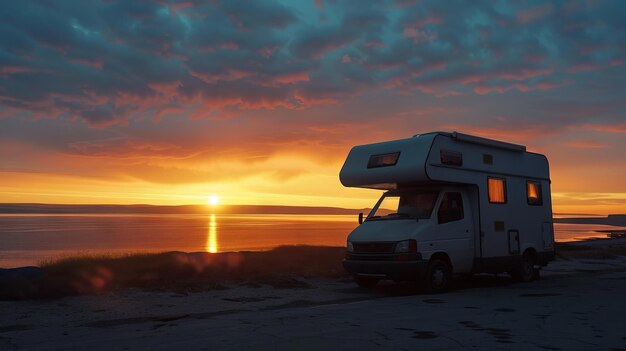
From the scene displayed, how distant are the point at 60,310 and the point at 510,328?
7.60 metres

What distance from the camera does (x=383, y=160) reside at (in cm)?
1298

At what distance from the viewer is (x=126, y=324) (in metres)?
8.89

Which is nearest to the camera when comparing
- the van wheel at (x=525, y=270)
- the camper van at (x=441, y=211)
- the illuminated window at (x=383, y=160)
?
the camper van at (x=441, y=211)

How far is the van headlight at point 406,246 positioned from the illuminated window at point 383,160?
183 cm

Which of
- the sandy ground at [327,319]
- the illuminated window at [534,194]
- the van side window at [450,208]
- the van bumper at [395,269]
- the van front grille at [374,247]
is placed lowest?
the sandy ground at [327,319]

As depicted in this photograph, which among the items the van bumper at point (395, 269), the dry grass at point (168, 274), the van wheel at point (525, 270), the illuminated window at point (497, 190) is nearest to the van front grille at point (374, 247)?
the van bumper at point (395, 269)

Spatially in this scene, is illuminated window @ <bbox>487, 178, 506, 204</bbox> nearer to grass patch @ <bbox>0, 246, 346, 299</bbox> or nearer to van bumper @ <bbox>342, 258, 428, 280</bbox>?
van bumper @ <bbox>342, 258, 428, 280</bbox>

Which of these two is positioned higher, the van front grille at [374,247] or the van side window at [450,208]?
the van side window at [450,208]

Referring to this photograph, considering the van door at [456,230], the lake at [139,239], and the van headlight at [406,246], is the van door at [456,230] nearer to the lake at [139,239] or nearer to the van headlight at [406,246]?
the van headlight at [406,246]

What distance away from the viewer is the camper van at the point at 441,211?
39.5ft

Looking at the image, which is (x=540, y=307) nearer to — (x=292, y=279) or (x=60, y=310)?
(x=292, y=279)

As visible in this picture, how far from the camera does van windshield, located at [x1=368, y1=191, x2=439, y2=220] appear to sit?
41.3 ft

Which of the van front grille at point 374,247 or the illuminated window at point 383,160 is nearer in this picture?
the van front grille at point 374,247

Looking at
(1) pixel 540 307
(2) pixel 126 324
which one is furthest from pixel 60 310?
(1) pixel 540 307
